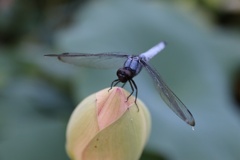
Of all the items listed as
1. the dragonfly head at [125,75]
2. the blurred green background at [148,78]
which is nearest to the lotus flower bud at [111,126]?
the dragonfly head at [125,75]

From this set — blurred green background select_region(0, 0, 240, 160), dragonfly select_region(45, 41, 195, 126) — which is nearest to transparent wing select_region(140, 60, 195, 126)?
dragonfly select_region(45, 41, 195, 126)

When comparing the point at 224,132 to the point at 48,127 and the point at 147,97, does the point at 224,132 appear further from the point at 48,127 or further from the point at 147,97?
the point at 48,127

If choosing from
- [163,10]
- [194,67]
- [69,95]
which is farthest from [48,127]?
[163,10]

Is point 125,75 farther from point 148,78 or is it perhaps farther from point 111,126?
point 148,78

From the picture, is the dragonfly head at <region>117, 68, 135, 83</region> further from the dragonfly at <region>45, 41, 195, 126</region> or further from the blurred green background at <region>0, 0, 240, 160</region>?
the blurred green background at <region>0, 0, 240, 160</region>

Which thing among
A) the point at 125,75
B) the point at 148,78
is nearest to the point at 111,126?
the point at 125,75
